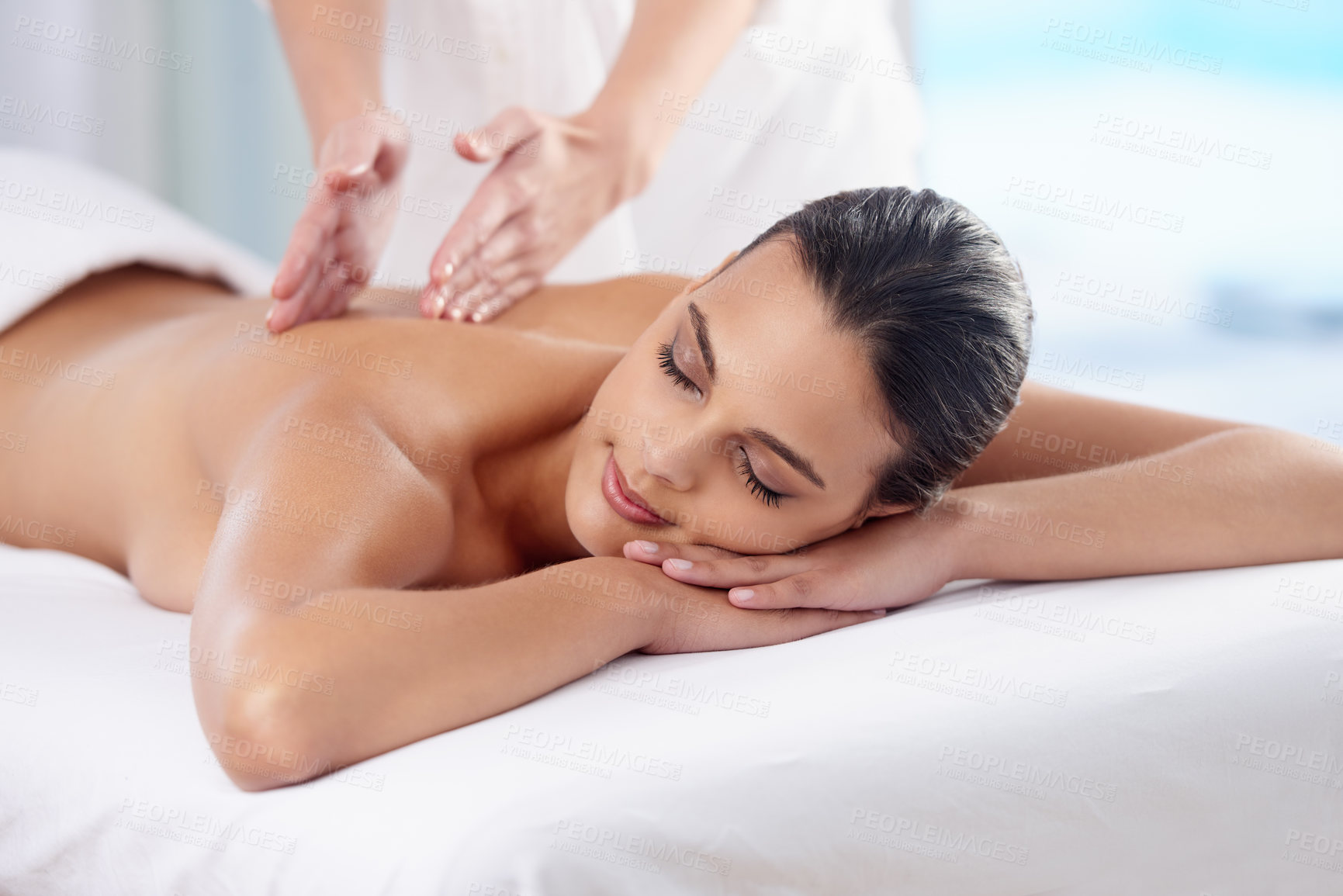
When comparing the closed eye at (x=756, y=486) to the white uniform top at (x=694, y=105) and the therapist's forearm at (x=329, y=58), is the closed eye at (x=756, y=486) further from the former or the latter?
the white uniform top at (x=694, y=105)

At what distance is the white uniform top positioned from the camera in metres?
2.53

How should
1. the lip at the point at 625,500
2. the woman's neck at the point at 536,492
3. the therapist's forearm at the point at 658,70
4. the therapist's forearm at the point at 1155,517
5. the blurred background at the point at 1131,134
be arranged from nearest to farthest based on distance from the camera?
the lip at the point at 625,500 → the therapist's forearm at the point at 1155,517 → the woman's neck at the point at 536,492 → the therapist's forearm at the point at 658,70 → the blurred background at the point at 1131,134

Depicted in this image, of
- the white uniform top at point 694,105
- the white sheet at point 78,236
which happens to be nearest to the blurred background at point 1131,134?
the white uniform top at point 694,105

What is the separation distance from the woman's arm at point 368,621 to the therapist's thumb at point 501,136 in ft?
1.86

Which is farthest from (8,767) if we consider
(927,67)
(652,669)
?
(927,67)

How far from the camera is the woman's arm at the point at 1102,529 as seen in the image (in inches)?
50.3

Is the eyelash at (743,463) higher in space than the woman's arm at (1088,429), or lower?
higher

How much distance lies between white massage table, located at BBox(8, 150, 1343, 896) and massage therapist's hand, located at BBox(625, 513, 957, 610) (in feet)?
0.13

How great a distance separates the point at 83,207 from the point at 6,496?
0.53 m

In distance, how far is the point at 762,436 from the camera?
3.83 ft

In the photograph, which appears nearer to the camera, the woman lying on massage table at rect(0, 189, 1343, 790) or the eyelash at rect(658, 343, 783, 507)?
the woman lying on massage table at rect(0, 189, 1343, 790)

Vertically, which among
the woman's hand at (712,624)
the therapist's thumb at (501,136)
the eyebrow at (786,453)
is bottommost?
the woman's hand at (712,624)

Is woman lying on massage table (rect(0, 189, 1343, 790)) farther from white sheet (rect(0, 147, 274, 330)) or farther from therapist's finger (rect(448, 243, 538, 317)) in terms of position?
white sheet (rect(0, 147, 274, 330))

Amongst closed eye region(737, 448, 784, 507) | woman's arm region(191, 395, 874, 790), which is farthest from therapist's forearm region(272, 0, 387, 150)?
closed eye region(737, 448, 784, 507)
